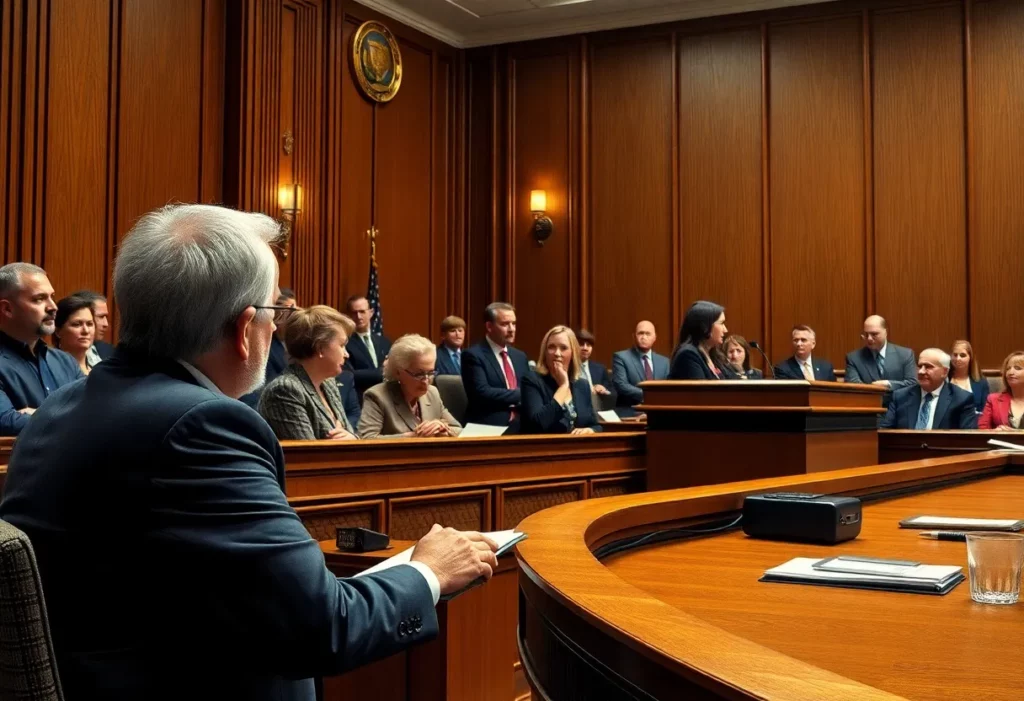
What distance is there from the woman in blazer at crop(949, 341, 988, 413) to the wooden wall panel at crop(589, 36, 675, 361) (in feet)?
8.56

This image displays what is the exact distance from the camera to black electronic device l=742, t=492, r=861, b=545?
203 centimetres

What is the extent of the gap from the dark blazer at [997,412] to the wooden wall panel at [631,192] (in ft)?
11.2

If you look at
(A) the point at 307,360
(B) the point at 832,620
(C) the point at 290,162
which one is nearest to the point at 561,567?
(B) the point at 832,620

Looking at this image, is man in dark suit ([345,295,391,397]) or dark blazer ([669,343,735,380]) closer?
dark blazer ([669,343,735,380])

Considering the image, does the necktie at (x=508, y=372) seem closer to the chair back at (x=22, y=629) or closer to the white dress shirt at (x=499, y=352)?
the white dress shirt at (x=499, y=352)

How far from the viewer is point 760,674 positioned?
885 millimetres

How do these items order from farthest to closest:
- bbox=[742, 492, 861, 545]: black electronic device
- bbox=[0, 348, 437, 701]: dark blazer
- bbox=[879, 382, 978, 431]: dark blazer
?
bbox=[879, 382, 978, 431]: dark blazer → bbox=[742, 492, 861, 545]: black electronic device → bbox=[0, 348, 437, 701]: dark blazer

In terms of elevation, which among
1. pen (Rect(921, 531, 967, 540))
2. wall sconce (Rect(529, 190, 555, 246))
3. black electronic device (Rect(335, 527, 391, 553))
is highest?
wall sconce (Rect(529, 190, 555, 246))

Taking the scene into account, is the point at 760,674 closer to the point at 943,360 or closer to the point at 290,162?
the point at 943,360

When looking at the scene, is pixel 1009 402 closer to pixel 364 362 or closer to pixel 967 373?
pixel 967 373

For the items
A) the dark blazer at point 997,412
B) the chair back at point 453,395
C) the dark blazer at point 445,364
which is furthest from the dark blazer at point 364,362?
the dark blazer at point 997,412

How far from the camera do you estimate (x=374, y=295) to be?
9.08 m

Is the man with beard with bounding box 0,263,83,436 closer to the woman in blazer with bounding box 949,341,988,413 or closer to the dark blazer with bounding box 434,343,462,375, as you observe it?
the dark blazer with bounding box 434,343,462,375

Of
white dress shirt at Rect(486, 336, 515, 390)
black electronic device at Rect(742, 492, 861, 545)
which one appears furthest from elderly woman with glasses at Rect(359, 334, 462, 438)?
black electronic device at Rect(742, 492, 861, 545)
